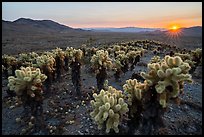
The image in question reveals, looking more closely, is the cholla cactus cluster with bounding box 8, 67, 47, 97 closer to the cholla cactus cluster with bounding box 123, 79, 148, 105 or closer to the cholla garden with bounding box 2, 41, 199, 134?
the cholla garden with bounding box 2, 41, 199, 134

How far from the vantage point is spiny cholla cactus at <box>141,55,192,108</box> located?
8.95 m

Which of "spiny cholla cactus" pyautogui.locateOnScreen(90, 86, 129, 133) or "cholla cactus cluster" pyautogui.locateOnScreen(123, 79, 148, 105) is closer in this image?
"spiny cholla cactus" pyautogui.locateOnScreen(90, 86, 129, 133)

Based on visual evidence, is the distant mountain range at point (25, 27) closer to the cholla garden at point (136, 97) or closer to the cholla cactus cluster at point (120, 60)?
the cholla cactus cluster at point (120, 60)

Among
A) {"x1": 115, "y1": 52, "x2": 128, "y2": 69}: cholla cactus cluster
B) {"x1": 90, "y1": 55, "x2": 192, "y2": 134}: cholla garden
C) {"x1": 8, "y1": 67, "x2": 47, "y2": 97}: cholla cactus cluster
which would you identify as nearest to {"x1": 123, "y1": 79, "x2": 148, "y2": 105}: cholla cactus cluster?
{"x1": 90, "y1": 55, "x2": 192, "y2": 134}: cholla garden

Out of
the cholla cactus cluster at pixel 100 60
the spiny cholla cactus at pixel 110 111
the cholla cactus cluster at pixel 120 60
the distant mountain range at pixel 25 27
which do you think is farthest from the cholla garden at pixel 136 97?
the distant mountain range at pixel 25 27

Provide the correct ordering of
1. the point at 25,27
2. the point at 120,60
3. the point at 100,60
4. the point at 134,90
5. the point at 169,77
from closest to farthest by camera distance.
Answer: the point at 169,77 → the point at 134,90 → the point at 100,60 → the point at 120,60 → the point at 25,27

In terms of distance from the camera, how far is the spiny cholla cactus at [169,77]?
8945 mm

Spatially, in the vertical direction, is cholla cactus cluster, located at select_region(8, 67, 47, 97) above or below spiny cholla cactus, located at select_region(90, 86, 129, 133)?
above

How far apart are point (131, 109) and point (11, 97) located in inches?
356

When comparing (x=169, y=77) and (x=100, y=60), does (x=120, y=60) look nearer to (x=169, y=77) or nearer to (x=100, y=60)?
(x=100, y=60)

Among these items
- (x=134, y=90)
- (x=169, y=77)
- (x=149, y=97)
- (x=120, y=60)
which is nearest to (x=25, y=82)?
(x=134, y=90)

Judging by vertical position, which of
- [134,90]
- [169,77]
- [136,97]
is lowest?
[136,97]

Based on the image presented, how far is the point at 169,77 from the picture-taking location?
915cm

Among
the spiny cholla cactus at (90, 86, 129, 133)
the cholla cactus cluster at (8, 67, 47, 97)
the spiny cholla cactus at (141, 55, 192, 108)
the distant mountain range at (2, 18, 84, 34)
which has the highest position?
the spiny cholla cactus at (141, 55, 192, 108)
